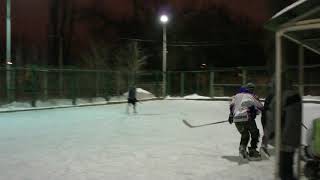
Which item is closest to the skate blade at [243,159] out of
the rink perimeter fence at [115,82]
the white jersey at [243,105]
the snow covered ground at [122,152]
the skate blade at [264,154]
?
the snow covered ground at [122,152]

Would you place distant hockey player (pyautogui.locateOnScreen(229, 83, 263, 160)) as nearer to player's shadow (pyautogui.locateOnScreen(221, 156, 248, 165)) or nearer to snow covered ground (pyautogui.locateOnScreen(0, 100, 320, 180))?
player's shadow (pyautogui.locateOnScreen(221, 156, 248, 165))

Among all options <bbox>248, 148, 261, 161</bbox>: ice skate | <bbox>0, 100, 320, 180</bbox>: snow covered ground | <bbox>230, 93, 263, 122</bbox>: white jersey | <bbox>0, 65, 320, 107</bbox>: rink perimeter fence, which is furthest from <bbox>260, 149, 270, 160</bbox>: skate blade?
<bbox>0, 65, 320, 107</bbox>: rink perimeter fence

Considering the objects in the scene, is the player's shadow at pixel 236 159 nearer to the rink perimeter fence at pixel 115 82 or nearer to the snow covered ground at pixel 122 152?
the snow covered ground at pixel 122 152

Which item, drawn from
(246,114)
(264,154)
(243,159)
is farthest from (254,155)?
(246,114)

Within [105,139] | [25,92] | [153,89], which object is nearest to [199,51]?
[153,89]

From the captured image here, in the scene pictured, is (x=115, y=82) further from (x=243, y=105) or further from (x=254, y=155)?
(x=243, y=105)

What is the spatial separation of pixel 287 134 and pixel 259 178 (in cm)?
132

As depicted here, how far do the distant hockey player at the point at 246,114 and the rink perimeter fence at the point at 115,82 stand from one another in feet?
32.9

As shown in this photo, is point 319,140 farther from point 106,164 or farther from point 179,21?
point 179,21

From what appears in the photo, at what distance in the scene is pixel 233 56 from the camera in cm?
5550

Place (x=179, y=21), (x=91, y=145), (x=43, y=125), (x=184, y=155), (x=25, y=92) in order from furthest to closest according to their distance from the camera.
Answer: (x=179, y=21) → (x=25, y=92) → (x=43, y=125) → (x=91, y=145) → (x=184, y=155)

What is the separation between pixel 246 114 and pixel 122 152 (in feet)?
9.20

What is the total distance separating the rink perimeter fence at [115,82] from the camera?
27.4 metres

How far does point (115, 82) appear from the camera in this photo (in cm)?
3491
